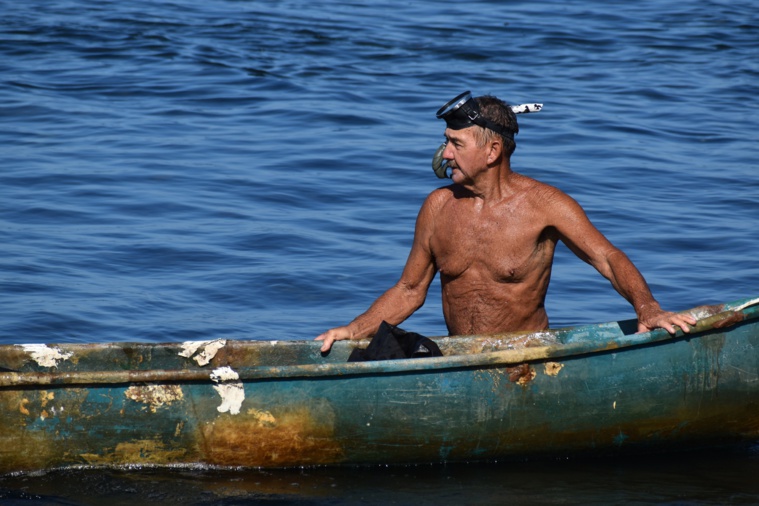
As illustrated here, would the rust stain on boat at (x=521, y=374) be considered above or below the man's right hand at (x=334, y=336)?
above

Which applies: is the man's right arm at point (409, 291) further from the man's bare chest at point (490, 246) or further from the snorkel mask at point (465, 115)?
the snorkel mask at point (465, 115)

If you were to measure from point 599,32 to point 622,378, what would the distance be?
14.4m

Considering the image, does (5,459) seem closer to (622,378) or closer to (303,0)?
(622,378)

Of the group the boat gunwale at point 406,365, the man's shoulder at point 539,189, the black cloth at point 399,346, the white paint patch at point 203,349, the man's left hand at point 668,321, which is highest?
the man's shoulder at point 539,189

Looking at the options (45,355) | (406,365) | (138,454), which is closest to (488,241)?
(406,365)

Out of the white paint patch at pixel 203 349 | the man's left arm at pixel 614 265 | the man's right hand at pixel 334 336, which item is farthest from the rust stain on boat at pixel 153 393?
the man's left arm at pixel 614 265

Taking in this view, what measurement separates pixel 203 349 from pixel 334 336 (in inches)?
24.3

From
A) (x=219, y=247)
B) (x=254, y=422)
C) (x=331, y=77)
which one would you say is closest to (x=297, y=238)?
(x=219, y=247)

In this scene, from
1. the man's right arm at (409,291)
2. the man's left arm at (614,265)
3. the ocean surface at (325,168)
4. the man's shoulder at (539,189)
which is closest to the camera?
the man's left arm at (614,265)

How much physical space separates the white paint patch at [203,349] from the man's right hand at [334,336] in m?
0.47

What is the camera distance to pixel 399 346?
5.68 metres

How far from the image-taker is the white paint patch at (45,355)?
590 centimetres

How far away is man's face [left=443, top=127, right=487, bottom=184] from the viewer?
571 centimetres

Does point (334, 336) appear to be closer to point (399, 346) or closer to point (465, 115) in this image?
point (399, 346)
